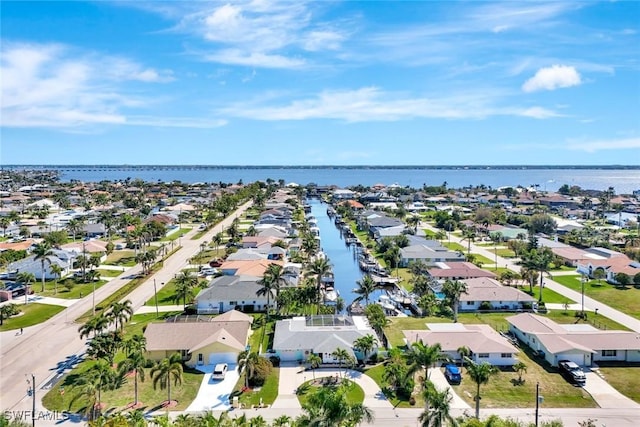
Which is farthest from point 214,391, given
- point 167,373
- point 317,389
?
point 317,389

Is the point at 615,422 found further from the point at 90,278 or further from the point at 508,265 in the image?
the point at 90,278

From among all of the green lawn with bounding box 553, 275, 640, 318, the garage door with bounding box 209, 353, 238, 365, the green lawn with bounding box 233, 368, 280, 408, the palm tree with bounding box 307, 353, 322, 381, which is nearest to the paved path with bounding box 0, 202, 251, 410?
the garage door with bounding box 209, 353, 238, 365

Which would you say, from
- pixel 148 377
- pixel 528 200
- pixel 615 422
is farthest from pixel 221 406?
pixel 528 200

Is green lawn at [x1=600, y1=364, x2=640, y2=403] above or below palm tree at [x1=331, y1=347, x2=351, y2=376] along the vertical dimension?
below

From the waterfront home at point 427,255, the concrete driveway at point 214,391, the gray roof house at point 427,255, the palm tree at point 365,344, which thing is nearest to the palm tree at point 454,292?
the palm tree at point 365,344

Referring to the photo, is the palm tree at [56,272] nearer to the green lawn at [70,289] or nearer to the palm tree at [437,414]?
the green lawn at [70,289]

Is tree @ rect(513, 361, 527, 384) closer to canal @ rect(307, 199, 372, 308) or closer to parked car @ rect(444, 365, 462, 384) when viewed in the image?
parked car @ rect(444, 365, 462, 384)
